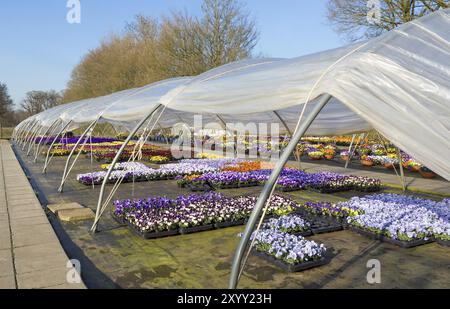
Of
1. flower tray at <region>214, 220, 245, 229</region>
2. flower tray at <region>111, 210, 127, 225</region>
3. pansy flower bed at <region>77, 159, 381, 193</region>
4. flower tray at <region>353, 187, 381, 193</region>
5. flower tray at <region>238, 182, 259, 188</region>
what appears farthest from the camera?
flower tray at <region>238, 182, 259, 188</region>

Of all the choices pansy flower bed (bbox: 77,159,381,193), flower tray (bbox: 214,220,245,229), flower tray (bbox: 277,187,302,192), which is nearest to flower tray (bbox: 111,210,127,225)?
flower tray (bbox: 214,220,245,229)

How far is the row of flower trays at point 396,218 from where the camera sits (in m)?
5.80

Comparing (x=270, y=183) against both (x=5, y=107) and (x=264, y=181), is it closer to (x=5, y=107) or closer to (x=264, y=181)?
(x=264, y=181)

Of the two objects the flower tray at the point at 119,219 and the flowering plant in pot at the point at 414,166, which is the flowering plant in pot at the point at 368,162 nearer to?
the flowering plant in pot at the point at 414,166

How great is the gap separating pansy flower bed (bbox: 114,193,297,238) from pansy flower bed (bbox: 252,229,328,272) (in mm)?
1485

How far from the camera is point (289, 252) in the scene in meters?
4.83

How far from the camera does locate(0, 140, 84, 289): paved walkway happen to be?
4117 mm

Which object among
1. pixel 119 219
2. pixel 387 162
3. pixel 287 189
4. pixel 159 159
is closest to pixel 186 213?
pixel 119 219

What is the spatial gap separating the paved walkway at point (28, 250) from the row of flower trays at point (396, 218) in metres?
4.56

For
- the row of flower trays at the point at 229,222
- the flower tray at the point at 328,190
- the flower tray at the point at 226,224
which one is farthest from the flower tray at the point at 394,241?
the flower tray at the point at 328,190

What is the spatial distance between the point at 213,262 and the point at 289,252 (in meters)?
1.03

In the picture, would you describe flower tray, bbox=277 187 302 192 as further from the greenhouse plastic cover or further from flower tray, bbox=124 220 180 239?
the greenhouse plastic cover
